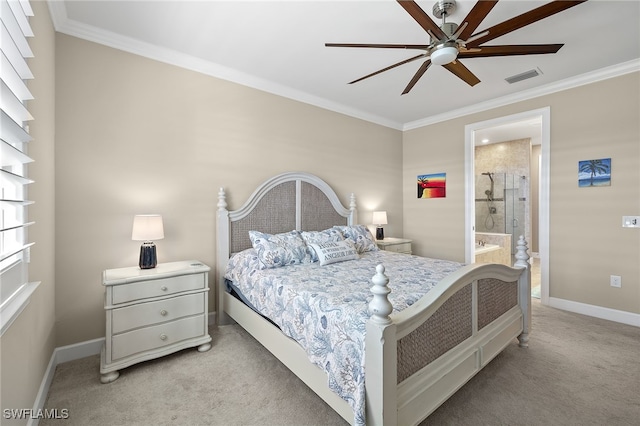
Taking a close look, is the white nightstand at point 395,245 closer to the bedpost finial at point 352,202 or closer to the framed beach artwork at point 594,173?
the bedpost finial at point 352,202

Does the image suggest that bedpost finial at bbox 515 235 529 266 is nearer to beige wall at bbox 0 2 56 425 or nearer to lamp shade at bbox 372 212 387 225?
lamp shade at bbox 372 212 387 225

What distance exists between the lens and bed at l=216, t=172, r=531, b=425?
4.23 feet

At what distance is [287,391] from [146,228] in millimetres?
1618

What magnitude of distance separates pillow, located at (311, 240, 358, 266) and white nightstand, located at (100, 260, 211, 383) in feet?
3.34


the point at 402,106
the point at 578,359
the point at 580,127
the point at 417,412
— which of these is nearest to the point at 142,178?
the point at 417,412

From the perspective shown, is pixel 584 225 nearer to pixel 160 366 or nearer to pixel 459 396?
pixel 459 396

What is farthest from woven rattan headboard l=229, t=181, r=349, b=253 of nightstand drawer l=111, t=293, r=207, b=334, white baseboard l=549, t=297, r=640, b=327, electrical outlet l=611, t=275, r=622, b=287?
electrical outlet l=611, t=275, r=622, b=287

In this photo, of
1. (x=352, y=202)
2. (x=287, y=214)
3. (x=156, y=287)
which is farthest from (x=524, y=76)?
(x=156, y=287)

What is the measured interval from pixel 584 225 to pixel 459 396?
274 cm

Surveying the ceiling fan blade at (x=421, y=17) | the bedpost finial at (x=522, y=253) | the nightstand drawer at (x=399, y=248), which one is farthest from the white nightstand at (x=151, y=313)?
the bedpost finial at (x=522, y=253)

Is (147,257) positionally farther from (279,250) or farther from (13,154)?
(13,154)

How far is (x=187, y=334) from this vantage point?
7.59 ft

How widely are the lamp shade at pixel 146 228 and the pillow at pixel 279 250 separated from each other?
822 mm

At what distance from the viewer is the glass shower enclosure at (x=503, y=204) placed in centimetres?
627
